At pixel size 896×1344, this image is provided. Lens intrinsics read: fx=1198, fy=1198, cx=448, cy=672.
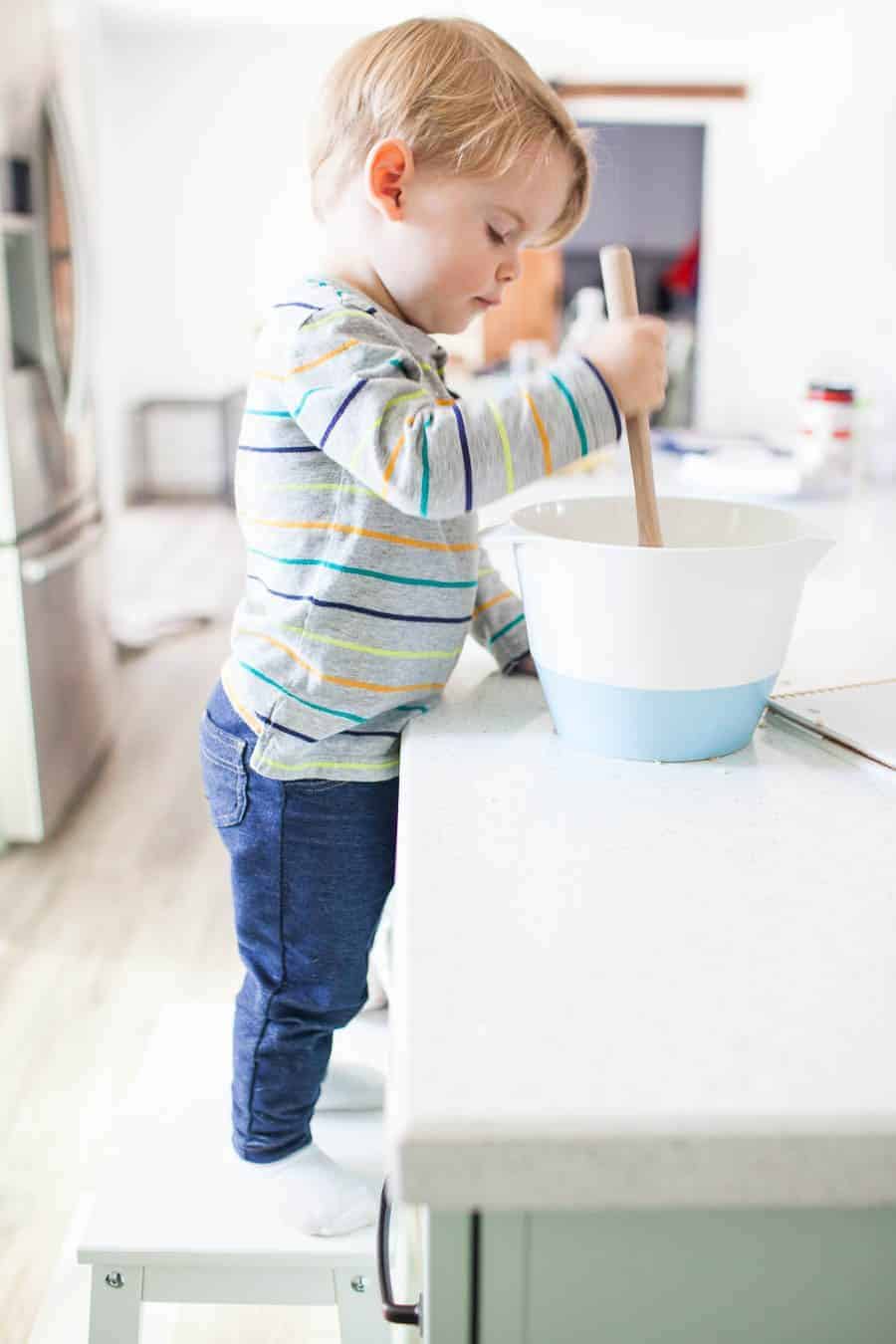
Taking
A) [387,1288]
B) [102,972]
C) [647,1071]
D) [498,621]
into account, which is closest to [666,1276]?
[647,1071]

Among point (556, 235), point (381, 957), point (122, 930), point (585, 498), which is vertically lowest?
point (122, 930)

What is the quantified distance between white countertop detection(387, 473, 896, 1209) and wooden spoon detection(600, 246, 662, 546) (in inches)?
6.1

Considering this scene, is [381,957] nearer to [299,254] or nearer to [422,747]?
[422,747]

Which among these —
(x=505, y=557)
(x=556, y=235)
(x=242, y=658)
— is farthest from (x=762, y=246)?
(x=242, y=658)

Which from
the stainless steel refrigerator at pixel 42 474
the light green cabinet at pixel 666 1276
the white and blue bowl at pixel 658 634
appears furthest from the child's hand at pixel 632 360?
the stainless steel refrigerator at pixel 42 474

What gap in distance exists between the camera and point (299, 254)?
6.26 m

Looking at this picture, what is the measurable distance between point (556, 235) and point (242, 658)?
401 millimetres

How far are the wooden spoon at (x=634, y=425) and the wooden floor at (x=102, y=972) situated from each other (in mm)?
916

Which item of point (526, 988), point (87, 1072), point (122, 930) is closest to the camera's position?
point (526, 988)

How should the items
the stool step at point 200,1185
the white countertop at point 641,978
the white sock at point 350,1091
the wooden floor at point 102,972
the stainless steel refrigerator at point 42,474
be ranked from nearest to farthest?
the white countertop at point 641,978 → the stool step at point 200,1185 → the white sock at point 350,1091 → the wooden floor at point 102,972 → the stainless steel refrigerator at point 42,474

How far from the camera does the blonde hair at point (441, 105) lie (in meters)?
0.78

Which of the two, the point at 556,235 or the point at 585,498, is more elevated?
the point at 556,235

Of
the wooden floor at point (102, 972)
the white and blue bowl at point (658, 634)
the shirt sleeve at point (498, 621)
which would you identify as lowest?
the wooden floor at point (102, 972)

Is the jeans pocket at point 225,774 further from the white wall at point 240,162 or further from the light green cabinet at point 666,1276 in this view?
the white wall at point 240,162
